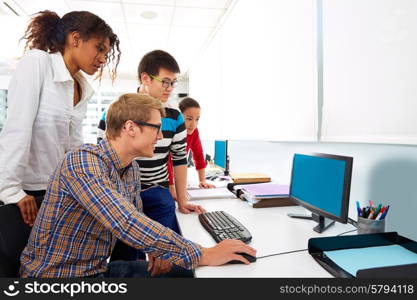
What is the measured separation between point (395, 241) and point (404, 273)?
1.02 feet

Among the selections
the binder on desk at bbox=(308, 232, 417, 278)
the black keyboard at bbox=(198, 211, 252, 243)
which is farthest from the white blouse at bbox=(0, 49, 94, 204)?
the binder on desk at bbox=(308, 232, 417, 278)

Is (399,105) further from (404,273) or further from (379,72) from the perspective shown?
(404,273)

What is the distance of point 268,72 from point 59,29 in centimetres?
142

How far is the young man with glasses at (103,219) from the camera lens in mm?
820

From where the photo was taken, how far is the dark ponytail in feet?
4.18

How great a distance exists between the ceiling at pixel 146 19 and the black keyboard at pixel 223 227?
8.50 ft

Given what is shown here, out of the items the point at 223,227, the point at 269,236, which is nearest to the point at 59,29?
the point at 223,227

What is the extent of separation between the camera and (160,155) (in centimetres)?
153

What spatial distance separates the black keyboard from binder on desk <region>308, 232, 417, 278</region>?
240mm

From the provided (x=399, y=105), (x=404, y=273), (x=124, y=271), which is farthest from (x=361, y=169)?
(x=124, y=271)

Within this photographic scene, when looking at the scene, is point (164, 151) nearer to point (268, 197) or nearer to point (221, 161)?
point (268, 197)

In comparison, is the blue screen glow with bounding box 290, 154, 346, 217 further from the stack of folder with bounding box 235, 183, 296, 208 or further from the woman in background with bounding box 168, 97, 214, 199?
the woman in background with bounding box 168, 97, 214, 199

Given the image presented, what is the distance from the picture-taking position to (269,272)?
80 centimetres

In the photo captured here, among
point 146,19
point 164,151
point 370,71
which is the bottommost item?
point 164,151
